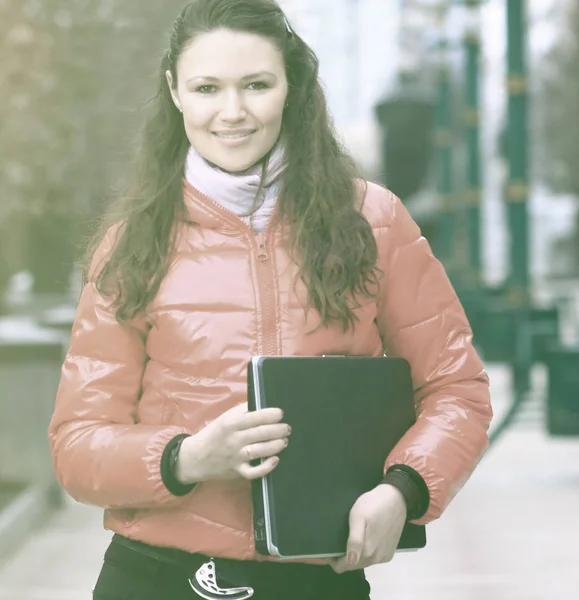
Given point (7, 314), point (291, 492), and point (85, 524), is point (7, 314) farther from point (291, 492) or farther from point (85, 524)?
point (291, 492)

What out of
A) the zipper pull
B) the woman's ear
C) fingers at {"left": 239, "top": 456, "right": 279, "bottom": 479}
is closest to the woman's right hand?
fingers at {"left": 239, "top": 456, "right": 279, "bottom": 479}

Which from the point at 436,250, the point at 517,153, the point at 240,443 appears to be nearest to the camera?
the point at 240,443

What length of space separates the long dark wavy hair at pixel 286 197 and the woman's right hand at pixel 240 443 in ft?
0.74

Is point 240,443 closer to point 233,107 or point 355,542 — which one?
point 355,542

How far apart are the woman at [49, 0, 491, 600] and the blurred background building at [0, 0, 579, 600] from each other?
24 centimetres

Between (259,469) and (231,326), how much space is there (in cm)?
24

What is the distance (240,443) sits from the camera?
80.6 inches

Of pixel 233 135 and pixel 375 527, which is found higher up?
pixel 233 135

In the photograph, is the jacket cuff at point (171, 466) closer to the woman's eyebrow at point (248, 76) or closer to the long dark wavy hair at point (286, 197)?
the long dark wavy hair at point (286, 197)

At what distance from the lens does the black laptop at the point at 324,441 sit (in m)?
2.09

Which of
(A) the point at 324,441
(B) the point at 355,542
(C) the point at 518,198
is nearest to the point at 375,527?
(B) the point at 355,542

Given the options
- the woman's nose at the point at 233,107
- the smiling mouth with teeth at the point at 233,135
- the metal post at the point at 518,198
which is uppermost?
the woman's nose at the point at 233,107

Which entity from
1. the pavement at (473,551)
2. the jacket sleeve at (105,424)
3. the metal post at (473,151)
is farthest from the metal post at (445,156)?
the jacket sleeve at (105,424)

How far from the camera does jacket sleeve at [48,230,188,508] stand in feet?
7.11
